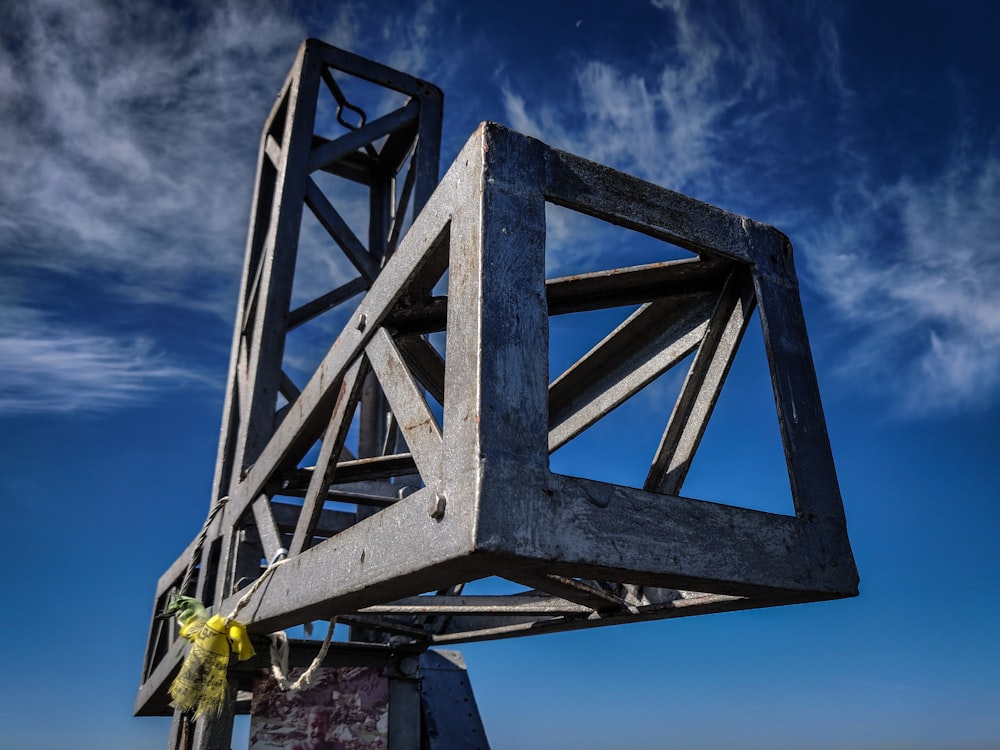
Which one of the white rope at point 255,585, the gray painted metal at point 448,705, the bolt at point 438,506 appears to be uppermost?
the white rope at point 255,585

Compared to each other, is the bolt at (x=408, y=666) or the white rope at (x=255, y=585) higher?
the white rope at (x=255, y=585)

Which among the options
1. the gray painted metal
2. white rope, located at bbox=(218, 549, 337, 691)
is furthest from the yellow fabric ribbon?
the gray painted metal

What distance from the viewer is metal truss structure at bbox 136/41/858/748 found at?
2189mm

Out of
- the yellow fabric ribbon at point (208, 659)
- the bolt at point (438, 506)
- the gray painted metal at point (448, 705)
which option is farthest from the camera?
the gray painted metal at point (448, 705)

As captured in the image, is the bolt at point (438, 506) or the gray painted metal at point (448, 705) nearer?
the bolt at point (438, 506)

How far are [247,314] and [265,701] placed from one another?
2856mm

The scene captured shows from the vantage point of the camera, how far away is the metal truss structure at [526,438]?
7.18ft

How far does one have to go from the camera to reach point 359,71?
6.30 m

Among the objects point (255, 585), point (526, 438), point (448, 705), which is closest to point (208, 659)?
point (255, 585)

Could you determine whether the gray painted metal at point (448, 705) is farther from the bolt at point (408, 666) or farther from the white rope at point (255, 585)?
the white rope at point (255, 585)

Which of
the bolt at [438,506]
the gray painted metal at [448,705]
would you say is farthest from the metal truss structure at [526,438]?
the gray painted metal at [448,705]

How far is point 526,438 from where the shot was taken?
219 centimetres

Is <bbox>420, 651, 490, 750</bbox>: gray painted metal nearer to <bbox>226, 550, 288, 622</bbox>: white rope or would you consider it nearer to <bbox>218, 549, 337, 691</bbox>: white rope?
<bbox>218, 549, 337, 691</bbox>: white rope

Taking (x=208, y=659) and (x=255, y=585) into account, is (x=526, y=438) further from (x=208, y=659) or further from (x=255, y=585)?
(x=208, y=659)
